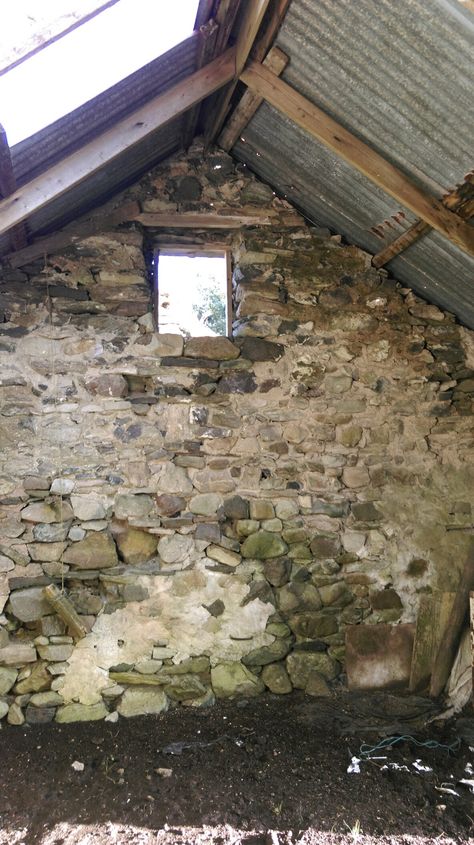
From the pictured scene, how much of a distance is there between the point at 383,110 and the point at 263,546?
2.34 metres

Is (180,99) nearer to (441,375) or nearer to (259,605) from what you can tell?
(441,375)

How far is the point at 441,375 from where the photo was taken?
3672 mm

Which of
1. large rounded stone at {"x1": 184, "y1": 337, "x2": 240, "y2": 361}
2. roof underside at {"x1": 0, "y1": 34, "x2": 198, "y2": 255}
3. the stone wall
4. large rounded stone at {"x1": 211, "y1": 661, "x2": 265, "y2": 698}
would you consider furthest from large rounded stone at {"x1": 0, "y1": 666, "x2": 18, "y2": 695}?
roof underside at {"x1": 0, "y1": 34, "x2": 198, "y2": 255}

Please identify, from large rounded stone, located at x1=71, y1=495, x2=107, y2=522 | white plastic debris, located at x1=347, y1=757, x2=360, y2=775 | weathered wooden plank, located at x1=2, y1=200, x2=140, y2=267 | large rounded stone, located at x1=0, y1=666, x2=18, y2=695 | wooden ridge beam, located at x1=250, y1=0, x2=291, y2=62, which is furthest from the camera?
weathered wooden plank, located at x1=2, y1=200, x2=140, y2=267

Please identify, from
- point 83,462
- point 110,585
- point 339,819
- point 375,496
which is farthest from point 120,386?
point 339,819

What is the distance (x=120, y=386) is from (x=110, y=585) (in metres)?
1.14

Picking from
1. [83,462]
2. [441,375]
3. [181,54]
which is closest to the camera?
[181,54]

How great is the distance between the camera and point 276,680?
10.2ft

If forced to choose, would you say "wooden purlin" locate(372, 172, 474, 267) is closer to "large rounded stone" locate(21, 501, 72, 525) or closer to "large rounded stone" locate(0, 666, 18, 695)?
"large rounded stone" locate(21, 501, 72, 525)

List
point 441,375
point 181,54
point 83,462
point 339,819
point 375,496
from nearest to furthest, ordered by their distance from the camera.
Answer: point 339,819 < point 181,54 < point 83,462 < point 375,496 < point 441,375

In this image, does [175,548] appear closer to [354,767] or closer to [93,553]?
[93,553]

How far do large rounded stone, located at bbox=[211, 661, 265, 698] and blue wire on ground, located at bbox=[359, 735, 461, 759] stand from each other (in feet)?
2.14

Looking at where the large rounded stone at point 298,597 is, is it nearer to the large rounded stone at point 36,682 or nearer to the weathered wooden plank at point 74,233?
the large rounded stone at point 36,682

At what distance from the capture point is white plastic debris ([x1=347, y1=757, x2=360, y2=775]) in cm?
250
